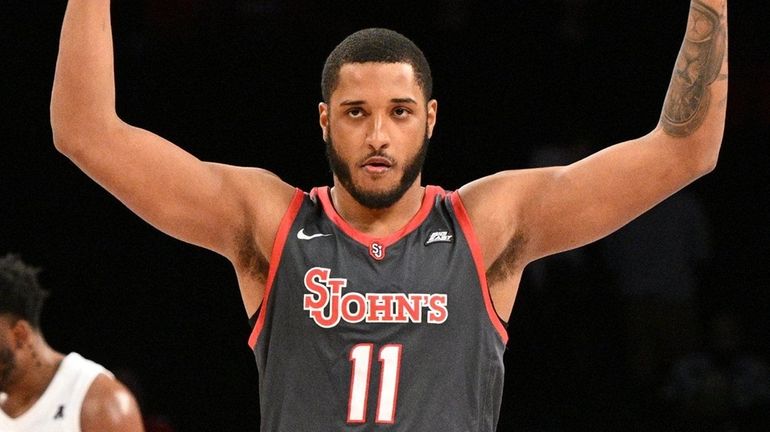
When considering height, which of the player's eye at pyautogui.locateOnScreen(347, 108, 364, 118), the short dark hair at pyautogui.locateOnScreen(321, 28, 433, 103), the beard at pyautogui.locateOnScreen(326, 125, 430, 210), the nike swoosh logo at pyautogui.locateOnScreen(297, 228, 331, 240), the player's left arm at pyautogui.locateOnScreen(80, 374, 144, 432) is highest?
the short dark hair at pyautogui.locateOnScreen(321, 28, 433, 103)

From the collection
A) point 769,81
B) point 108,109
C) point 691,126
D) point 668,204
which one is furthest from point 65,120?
point 769,81

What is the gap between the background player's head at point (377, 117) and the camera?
2.79 metres

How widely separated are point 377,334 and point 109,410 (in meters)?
1.87

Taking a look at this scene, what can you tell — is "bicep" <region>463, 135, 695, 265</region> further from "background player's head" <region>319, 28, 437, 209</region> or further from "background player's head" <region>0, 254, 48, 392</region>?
"background player's head" <region>0, 254, 48, 392</region>

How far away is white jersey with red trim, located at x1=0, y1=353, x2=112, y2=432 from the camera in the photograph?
14.1 feet

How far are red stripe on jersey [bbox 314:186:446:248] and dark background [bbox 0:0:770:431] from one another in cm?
286

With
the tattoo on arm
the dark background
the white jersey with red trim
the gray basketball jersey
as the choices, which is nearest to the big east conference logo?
the gray basketball jersey

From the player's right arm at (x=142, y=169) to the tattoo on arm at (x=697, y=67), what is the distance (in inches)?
38.1

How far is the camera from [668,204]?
5965mm

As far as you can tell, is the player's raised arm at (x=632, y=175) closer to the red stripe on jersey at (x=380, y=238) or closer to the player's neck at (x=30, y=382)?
the red stripe on jersey at (x=380, y=238)

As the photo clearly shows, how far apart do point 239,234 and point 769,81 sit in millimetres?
4288

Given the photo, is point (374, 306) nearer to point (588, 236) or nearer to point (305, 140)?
point (588, 236)

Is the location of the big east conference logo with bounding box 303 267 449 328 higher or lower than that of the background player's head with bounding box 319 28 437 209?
lower

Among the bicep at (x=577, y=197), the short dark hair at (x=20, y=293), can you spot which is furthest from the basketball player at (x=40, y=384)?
the bicep at (x=577, y=197)
